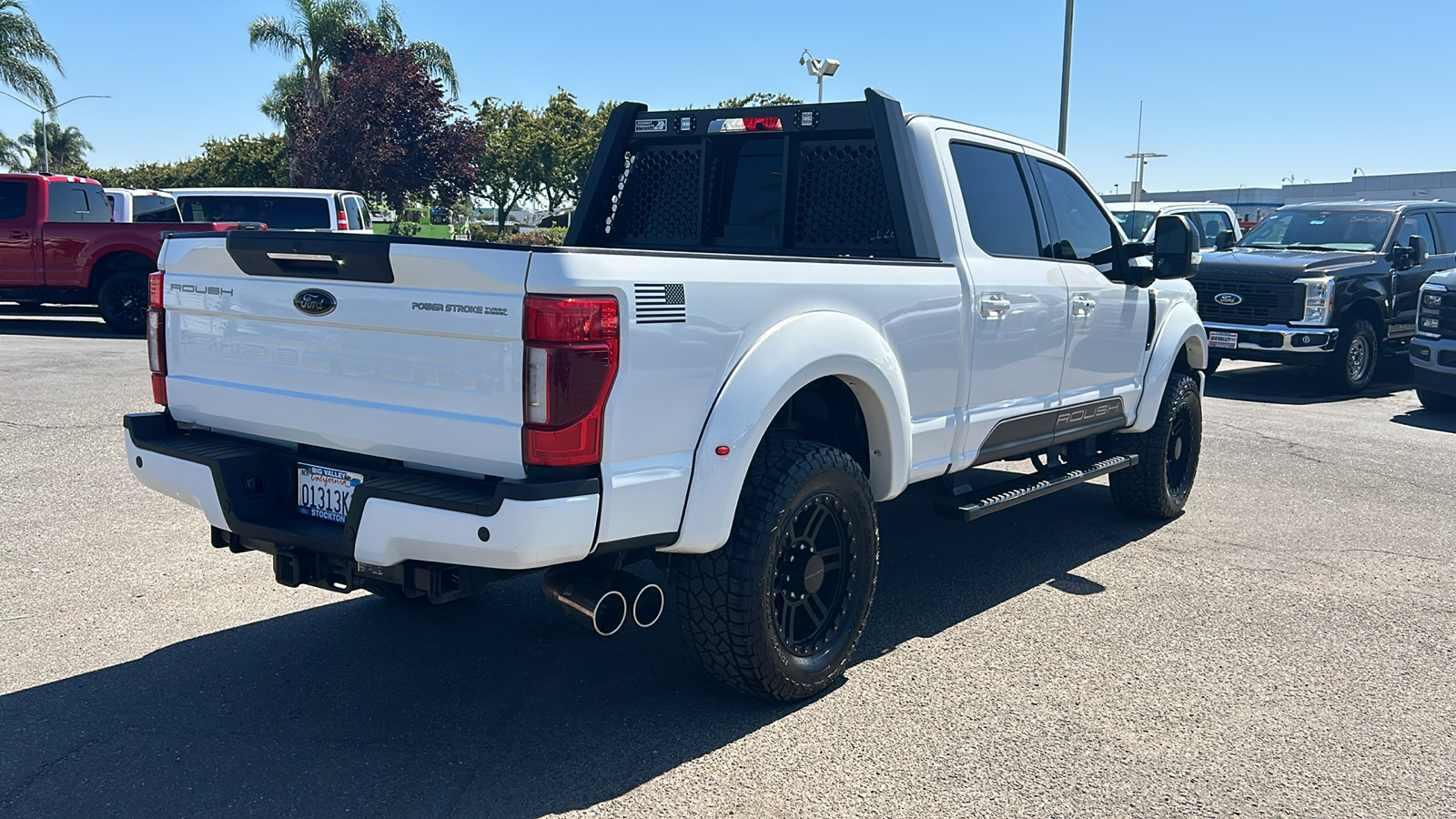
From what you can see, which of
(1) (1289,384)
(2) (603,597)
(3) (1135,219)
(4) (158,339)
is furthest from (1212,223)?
(4) (158,339)

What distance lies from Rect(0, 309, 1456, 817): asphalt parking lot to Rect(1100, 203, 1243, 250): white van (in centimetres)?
1105

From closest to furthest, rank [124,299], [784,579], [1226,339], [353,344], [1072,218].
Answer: [353,344]
[784,579]
[1072,218]
[1226,339]
[124,299]

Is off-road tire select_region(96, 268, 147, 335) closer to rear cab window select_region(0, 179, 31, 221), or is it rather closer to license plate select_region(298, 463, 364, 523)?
rear cab window select_region(0, 179, 31, 221)

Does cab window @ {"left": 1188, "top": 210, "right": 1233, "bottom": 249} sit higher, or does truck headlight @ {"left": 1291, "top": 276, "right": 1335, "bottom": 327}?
cab window @ {"left": 1188, "top": 210, "right": 1233, "bottom": 249}

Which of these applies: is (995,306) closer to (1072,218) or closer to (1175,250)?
(1072,218)

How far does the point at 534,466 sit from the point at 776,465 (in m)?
0.94

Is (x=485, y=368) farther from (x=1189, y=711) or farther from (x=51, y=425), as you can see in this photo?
(x=51, y=425)

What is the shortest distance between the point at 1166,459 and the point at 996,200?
2203 mm

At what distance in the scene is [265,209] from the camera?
19.2 m

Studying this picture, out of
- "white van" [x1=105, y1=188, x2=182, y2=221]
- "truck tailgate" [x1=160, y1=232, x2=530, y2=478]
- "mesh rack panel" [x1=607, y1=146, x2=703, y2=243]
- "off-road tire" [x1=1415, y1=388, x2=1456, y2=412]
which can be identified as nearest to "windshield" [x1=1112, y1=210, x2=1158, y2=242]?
"off-road tire" [x1=1415, y1=388, x2=1456, y2=412]

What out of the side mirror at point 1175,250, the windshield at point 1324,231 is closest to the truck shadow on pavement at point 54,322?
the side mirror at point 1175,250

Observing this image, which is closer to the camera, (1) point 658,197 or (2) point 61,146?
(1) point 658,197

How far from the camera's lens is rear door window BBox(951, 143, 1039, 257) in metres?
5.08

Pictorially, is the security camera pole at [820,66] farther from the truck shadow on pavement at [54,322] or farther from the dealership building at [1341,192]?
the dealership building at [1341,192]
